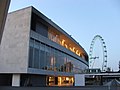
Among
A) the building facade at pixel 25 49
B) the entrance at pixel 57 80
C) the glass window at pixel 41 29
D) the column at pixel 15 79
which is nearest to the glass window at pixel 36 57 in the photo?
the building facade at pixel 25 49

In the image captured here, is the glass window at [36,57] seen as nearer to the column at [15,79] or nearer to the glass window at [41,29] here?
the column at [15,79]

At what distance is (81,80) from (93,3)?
30.5 m

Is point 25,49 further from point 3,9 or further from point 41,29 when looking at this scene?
point 3,9

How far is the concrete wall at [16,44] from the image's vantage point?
21.7 metres

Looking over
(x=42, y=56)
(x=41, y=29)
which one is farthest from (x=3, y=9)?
(x=41, y=29)

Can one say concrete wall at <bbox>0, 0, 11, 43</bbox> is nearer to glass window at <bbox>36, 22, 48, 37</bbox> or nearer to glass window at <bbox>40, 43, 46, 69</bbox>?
glass window at <bbox>36, 22, 48, 37</bbox>

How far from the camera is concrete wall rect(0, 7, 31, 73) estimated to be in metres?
21.7

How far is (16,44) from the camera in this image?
890 inches

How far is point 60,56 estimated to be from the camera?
32.4 m

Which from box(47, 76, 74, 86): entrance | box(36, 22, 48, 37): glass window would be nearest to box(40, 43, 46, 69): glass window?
box(36, 22, 48, 37): glass window

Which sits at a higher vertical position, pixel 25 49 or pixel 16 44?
pixel 16 44

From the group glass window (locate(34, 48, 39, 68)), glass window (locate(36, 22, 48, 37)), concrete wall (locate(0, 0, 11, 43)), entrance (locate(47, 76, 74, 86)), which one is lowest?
entrance (locate(47, 76, 74, 86))

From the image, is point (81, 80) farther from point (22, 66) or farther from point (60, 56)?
point (22, 66)

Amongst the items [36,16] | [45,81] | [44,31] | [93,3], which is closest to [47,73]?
[45,81]
